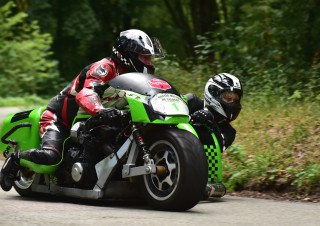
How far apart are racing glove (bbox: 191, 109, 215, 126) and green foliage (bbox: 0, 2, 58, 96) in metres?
18.1

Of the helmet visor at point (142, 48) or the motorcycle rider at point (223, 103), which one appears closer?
the helmet visor at point (142, 48)

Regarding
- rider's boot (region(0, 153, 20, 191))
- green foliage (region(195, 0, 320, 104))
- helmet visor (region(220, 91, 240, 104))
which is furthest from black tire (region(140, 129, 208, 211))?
green foliage (region(195, 0, 320, 104))

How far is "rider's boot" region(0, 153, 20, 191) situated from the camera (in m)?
8.91

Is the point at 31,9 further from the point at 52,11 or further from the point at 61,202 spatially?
the point at 61,202

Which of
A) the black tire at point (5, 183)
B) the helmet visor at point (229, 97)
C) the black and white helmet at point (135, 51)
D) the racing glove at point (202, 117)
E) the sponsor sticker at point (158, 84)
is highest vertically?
the black and white helmet at point (135, 51)

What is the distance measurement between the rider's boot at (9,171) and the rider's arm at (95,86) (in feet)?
3.57

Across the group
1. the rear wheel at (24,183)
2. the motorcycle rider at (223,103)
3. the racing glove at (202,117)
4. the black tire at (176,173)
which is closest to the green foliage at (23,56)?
the rear wheel at (24,183)

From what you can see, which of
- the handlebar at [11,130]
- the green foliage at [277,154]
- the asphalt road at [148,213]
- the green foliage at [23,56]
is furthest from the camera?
the green foliage at [23,56]

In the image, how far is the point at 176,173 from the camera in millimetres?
7539

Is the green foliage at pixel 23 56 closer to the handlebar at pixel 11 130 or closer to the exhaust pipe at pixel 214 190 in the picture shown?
the handlebar at pixel 11 130

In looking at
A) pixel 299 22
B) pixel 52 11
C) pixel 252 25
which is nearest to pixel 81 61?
pixel 52 11

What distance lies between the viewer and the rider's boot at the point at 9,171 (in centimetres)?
891

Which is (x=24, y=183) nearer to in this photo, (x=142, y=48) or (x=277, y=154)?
(x=142, y=48)

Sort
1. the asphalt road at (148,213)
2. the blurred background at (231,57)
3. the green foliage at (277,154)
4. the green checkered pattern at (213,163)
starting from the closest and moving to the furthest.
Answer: the asphalt road at (148,213)
the green checkered pattern at (213,163)
the green foliage at (277,154)
the blurred background at (231,57)
